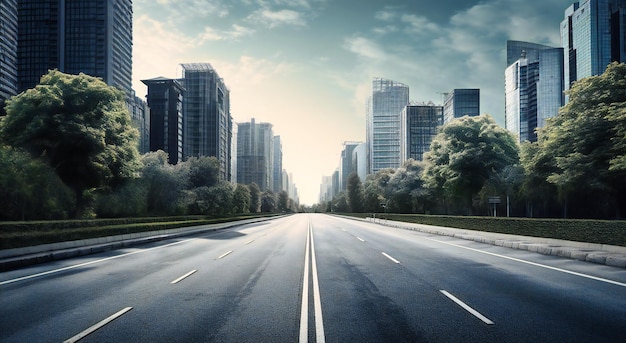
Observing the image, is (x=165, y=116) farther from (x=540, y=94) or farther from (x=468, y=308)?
(x=540, y=94)

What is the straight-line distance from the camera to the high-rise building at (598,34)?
138 m

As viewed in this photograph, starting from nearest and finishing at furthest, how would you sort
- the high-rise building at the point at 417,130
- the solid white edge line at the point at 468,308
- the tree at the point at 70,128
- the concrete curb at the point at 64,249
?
the solid white edge line at the point at 468,308 → the concrete curb at the point at 64,249 → the tree at the point at 70,128 → the high-rise building at the point at 417,130

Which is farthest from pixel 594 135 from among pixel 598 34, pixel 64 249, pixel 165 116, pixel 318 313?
pixel 598 34

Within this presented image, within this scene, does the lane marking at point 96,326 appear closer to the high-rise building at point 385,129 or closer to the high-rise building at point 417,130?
the high-rise building at point 417,130

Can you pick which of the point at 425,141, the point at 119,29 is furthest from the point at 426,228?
the point at 425,141

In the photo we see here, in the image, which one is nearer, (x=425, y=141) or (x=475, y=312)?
(x=475, y=312)

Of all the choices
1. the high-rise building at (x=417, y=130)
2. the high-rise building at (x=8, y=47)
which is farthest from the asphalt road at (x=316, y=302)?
the high-rise building at (x=417, y=130)

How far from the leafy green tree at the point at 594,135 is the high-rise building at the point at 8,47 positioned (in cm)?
11426

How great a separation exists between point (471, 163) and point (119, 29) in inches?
4970

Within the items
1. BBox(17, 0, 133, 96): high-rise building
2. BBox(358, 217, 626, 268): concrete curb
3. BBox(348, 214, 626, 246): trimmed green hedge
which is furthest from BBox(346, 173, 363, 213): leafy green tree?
BBox(358, 217, 626, 268): concrete curb

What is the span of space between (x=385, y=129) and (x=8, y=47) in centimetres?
15091

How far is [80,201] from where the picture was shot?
1273 inches

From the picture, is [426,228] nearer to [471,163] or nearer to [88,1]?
[471,163]

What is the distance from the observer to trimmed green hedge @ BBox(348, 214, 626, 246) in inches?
637
